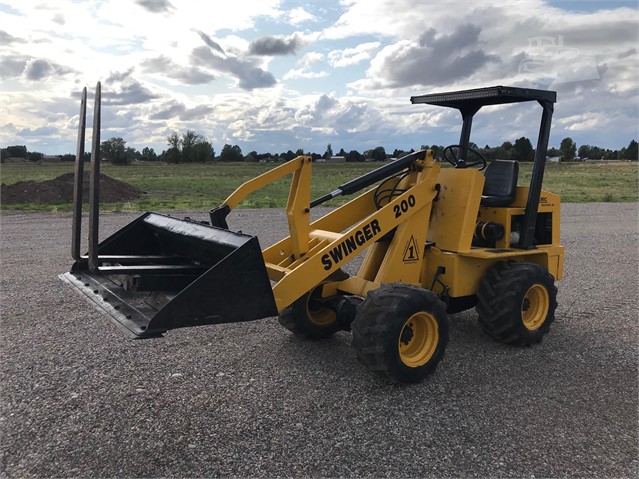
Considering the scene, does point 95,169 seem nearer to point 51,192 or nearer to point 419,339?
point 419,339

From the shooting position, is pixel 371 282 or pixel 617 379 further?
pixel 371 282

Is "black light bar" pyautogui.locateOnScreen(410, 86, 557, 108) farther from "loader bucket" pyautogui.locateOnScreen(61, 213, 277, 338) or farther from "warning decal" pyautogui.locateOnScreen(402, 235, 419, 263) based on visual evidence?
"loader bucket" pyautogui.locateOnScreen(61, 213, 277, 338)

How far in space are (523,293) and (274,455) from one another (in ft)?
10.3

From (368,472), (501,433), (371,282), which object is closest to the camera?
(368,472)

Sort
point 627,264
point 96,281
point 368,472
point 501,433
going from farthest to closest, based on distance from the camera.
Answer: point 627,264 < point 96,281 < point 501,433 < point 368,472

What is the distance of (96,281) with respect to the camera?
4691 mm

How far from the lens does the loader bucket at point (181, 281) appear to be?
3932 mm

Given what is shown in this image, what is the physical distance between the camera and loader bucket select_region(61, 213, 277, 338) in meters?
3.93

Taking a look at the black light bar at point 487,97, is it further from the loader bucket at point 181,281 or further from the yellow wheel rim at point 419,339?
the loader bucket at point 181,281

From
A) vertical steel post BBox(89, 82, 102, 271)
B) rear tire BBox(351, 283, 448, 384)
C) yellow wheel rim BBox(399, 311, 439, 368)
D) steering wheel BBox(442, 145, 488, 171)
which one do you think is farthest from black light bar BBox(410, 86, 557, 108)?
vertical steel post BBox(89, 82, 102, 271)

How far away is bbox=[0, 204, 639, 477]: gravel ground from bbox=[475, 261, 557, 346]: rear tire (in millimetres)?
203

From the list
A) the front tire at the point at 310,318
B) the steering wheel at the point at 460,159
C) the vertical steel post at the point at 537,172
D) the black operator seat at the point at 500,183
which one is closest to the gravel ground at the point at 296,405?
the front tire at the point at 310,318

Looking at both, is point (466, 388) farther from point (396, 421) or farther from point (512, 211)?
point (512, 211)

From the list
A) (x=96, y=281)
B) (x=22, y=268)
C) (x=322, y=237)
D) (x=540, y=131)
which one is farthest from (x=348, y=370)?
(x=22, y=268)
